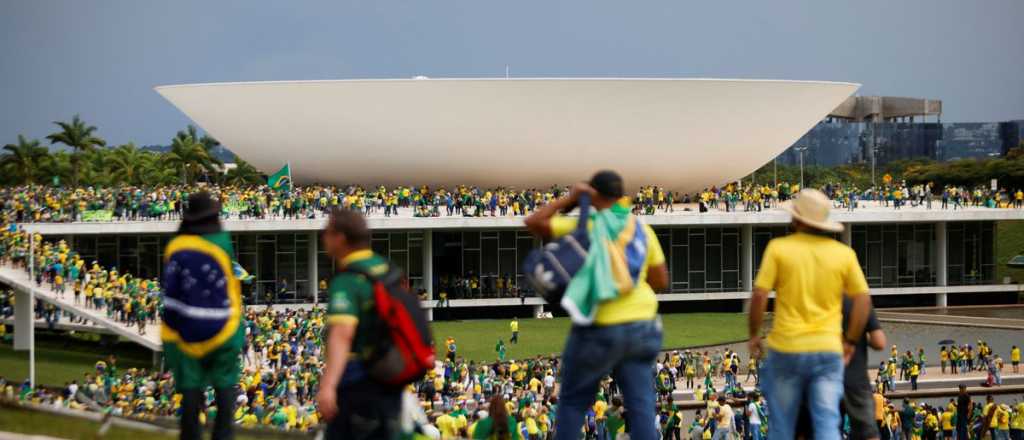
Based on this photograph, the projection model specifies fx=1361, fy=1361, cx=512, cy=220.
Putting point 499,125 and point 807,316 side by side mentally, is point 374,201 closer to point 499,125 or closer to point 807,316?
point 499,125

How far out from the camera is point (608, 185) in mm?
6645

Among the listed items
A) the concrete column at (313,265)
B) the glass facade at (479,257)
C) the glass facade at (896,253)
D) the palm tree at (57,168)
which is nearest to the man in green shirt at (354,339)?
the concrete column at (313,265)

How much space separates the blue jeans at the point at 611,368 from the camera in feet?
21.1

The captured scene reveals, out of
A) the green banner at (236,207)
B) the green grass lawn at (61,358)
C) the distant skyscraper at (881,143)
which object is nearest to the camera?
the green grass lawn at (61,358)

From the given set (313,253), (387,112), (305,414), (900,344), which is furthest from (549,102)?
(305,414)

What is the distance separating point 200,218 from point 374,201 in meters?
36.4

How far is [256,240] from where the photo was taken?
43094 millimetres

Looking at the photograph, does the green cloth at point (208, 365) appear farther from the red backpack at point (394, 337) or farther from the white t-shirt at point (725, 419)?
the white t-shirt at point (725, 419)

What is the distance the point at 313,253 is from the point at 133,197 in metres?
5.99

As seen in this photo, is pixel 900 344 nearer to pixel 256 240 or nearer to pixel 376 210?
pixel 376 210

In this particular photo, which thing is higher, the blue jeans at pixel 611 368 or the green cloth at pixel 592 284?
the green cloth at pixel 592 284

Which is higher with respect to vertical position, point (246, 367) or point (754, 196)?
point (754, 196)

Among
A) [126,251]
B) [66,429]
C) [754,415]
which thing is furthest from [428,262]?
[66,429]

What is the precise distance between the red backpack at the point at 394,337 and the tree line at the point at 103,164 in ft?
209
